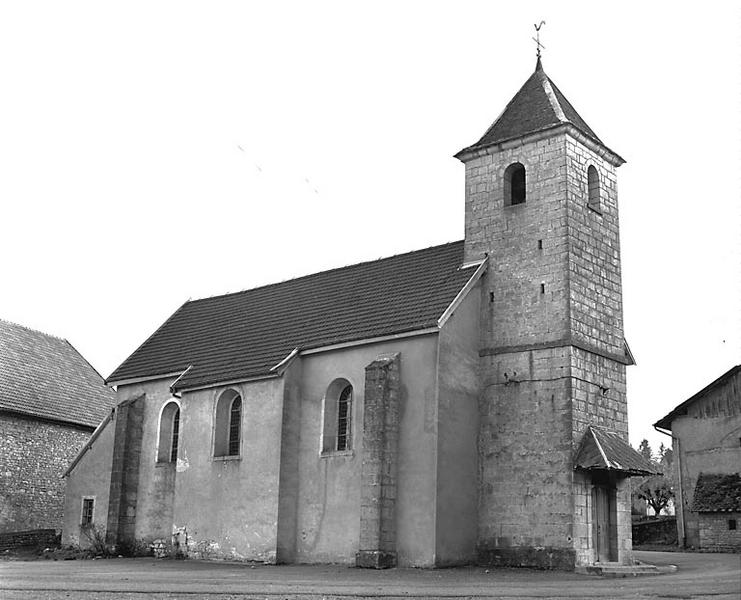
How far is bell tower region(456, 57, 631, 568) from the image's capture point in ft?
86.4

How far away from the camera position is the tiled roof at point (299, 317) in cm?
2919

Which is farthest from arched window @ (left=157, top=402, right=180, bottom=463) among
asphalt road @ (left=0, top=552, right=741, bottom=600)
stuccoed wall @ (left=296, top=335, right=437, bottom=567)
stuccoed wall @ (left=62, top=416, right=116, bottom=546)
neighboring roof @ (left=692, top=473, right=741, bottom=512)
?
neighboring roof @ (left=692, top=473, right=741, bottom=512)

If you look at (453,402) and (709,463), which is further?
(709,463)

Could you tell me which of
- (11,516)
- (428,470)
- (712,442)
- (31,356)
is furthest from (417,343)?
(31,356)

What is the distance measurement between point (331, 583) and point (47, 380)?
1116 inches

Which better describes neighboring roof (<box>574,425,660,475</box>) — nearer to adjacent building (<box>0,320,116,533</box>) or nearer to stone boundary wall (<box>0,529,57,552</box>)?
stone boundary wall (<box>0,529,57,552</box>)

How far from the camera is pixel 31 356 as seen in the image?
4578 centimetres

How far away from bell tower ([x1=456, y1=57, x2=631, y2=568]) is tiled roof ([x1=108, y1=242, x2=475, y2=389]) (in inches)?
79.1

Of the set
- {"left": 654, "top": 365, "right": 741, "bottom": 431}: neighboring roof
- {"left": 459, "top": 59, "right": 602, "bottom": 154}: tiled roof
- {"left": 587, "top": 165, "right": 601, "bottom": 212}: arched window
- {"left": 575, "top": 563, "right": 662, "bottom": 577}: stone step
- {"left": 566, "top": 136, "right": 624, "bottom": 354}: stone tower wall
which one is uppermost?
{"left": 459, "top": 59, "right": 602, "bottom": 154}: tiled roof

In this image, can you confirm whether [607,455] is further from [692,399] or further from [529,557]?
[692,399]

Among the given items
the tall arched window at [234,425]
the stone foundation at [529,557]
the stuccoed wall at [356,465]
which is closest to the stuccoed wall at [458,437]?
the stuccoed wall at [356,465]

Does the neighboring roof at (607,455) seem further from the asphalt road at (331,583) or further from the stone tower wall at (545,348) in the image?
the asphalt road at (331,583)

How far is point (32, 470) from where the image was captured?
136ft

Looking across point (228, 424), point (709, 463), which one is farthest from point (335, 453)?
point (709, 463)
